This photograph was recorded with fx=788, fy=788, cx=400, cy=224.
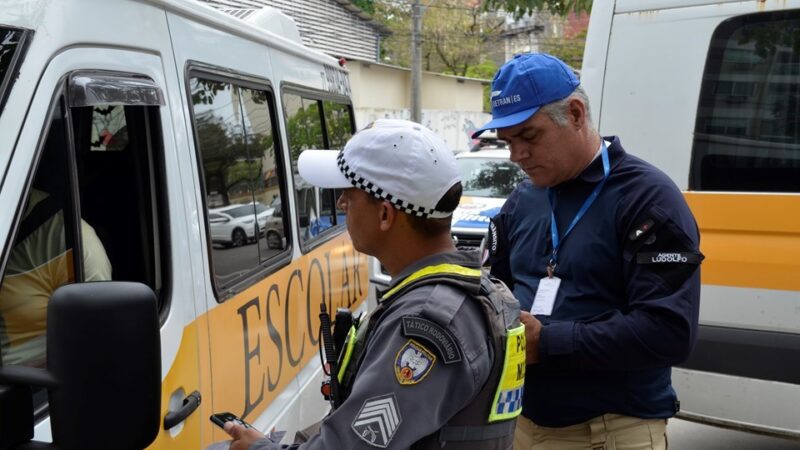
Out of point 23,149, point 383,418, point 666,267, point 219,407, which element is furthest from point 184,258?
point 666,267

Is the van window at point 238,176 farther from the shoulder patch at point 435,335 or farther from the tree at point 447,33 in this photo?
the tree at point 447,33

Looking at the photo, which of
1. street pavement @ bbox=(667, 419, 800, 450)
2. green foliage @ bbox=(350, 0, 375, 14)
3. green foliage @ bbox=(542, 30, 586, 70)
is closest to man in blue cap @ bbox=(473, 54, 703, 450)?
street pavement @ bbox=(667, 419, 800, 450)

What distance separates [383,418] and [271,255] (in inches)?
72.5

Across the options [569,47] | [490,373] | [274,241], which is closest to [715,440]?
[274,241]

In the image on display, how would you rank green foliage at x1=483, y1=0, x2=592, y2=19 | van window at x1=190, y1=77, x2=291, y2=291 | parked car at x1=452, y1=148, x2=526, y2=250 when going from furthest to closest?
parked car at x1=452, y1=148, x2=526, y2=250
green foliage at x1=483, y1=0, x2=592, y2=19
van window at x1=190, y1=77, x2=291, y2=291

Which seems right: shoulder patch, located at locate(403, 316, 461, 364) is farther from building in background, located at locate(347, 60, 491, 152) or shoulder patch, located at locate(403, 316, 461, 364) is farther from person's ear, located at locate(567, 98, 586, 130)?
building in background, located at locate(347, 60, 491, 152)

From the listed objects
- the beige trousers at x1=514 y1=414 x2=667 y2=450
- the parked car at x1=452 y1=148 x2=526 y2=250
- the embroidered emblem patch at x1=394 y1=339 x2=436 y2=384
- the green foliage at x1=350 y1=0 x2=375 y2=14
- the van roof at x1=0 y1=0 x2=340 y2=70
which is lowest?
the parked car at x1=452 y1=148 x2=526 y2=250

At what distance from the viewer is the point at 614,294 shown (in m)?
2.28

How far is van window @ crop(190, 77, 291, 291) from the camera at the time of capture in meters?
2.46

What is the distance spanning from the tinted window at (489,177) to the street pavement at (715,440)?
4415 mm

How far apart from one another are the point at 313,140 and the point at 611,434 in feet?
7.60

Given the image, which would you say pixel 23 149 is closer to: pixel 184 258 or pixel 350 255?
pixel 184 258

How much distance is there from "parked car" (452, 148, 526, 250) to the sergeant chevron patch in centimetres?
636

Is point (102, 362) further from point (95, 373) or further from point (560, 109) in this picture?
point (560, 109)
